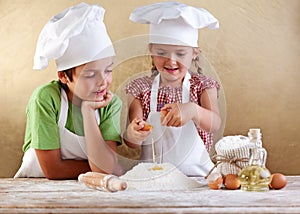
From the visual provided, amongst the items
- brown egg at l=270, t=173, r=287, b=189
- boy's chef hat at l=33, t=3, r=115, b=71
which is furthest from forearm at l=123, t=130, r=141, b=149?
brown egg at l=270, t=173, r=287, b=189

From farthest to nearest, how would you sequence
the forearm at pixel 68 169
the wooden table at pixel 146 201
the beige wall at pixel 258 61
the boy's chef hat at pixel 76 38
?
1. the beige wall at pixel 258 61
2. the forearm at pixel 68 169
3. the boy's chef hat at pixel 76 38
4. the wooden table at pixel 146 201

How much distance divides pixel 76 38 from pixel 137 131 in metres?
0.30

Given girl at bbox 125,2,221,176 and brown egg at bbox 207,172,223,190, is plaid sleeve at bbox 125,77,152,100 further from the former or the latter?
brown egg at bbox 207,172,223,190

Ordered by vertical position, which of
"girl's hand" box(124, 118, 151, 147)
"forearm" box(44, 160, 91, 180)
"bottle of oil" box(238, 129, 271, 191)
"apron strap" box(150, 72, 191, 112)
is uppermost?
"apron strap" box(150, 72, 191, 112)

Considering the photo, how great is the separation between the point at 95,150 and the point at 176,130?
25cm

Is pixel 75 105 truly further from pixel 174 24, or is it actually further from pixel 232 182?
pixel 232 182

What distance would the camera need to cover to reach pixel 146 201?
110cm

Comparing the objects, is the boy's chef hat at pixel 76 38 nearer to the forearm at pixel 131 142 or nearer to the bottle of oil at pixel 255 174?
the forearm at pixel 131 142

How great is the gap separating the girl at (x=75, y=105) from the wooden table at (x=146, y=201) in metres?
0.25

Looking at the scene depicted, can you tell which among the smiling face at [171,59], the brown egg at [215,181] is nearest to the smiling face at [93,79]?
the smiling face at [171,59]

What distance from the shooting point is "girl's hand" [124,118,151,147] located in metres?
1.36

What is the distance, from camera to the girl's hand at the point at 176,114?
137 cm

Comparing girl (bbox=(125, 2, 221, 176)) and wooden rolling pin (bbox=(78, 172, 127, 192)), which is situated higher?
girl (bbox=(125, 2, 221, 176))

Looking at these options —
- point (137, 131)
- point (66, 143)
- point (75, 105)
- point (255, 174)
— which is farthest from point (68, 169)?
point (255, 174)
